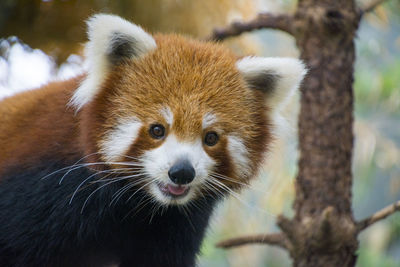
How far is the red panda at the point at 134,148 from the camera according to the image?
2.38 metres

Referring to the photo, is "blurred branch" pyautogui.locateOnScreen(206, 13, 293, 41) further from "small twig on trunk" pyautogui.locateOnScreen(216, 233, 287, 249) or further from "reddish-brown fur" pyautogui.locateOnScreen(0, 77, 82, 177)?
"small twig on trunk" pyautogui.locateOnScreen(216, 233, 287, 249)

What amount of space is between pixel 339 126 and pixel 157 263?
1282 millimetres

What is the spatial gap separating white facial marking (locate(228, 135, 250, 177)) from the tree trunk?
1.59 feet

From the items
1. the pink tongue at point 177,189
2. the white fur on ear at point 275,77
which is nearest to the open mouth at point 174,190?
the pink tongue at point 177,189

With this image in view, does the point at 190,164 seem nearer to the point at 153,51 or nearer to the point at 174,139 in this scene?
the point at 174,139

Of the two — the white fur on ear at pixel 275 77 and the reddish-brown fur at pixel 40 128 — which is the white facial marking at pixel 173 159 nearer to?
the reddish-brown fur at pixel 40 128

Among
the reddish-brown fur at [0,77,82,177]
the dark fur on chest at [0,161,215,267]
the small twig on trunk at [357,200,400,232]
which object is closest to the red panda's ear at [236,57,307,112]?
the dark fur on chest at [0,161,215,267]

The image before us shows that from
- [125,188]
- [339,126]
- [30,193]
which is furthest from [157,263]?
[339,126]

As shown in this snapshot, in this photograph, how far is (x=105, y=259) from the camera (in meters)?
2.87

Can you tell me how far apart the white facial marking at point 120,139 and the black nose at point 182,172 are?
28 centimetres

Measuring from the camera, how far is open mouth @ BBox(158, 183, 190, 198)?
7.77ft

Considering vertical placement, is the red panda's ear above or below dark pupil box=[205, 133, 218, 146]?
above

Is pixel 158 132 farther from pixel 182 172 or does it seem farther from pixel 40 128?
pixel 40 128

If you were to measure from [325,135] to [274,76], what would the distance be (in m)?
A: 0.55
